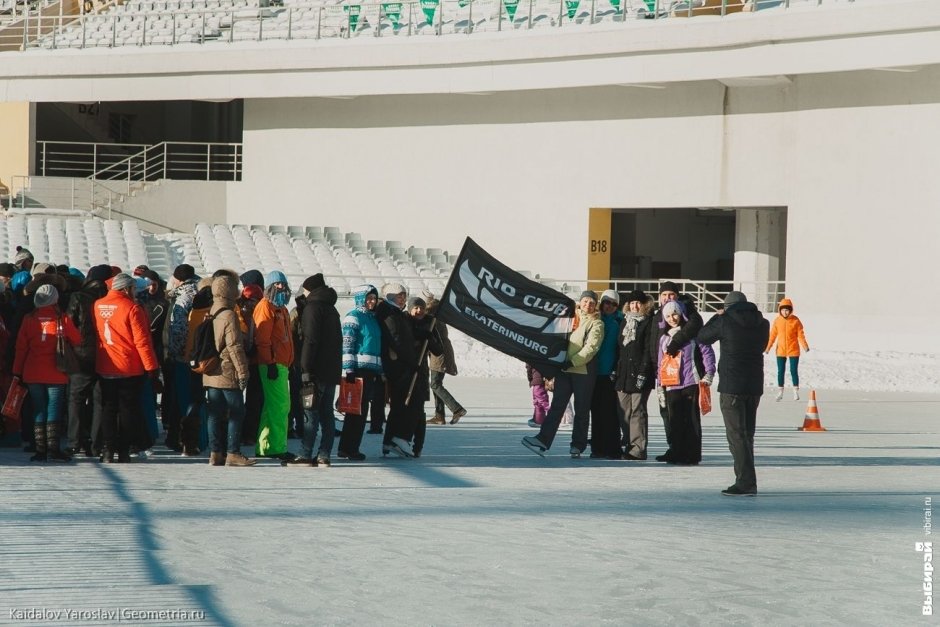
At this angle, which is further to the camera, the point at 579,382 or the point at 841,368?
the point at 841,368

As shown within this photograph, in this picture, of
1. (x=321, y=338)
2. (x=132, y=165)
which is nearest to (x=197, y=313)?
(x=321, y=338)

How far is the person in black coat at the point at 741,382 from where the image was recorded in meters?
10.4

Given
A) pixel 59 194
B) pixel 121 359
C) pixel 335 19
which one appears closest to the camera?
pixel 121 359

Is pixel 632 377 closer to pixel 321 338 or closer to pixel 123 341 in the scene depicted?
pixel 321 338

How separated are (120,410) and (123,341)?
58cm

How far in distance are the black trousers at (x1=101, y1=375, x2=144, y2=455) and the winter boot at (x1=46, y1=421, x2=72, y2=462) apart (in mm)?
364

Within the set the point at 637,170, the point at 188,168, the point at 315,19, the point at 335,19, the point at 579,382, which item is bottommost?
the point at 579,382

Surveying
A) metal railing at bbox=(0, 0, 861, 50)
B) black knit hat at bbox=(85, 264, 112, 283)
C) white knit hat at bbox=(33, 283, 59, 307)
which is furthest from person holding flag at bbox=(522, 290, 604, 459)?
metal railing at bbox=(0, 0, 861, 50)

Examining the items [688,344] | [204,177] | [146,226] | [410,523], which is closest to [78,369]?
[410,523]

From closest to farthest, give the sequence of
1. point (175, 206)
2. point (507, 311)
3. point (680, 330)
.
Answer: point (680, 330) → point (507, 311) → point (175, 206)

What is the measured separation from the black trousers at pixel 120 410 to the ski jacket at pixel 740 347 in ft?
15.3

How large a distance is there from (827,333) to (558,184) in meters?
7.88

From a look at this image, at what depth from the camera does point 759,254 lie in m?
33.2

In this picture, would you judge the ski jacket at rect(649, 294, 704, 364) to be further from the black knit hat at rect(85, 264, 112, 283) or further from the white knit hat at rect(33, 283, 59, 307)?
the white knit hat at rect(33, 283, 59, 307)
